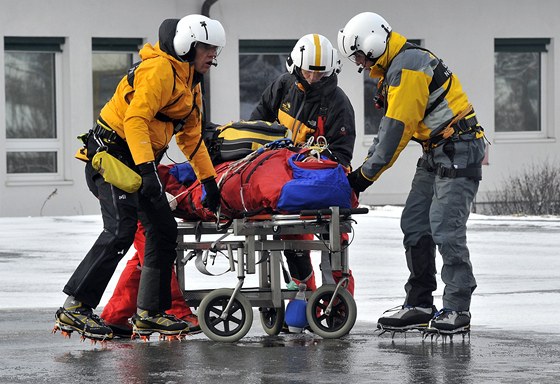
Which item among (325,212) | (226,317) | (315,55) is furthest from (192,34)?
(226,317)

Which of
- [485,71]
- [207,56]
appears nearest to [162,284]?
[207,56]

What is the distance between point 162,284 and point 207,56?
52.6 inches

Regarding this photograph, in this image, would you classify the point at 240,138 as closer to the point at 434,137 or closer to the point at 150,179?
the point at 150,179

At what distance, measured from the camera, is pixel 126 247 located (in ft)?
29.0

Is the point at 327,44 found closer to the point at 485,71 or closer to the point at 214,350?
the point at 214,350

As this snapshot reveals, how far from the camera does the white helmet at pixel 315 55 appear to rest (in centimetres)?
955

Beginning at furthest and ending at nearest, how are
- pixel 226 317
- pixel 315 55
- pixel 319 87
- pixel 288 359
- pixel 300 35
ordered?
1. pixel 300 35
2. pixel 319 87
3. pixel 315 55
4. pixel 226 317
5. pixel 288 359

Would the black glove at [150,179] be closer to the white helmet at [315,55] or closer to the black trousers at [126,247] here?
the black trousers at [126,247]

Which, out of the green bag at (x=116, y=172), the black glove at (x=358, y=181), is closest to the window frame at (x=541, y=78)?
the black glove at (x=358, y=181)

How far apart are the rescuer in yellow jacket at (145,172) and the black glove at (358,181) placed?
2.58ft

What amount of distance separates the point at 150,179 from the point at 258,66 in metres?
14.4

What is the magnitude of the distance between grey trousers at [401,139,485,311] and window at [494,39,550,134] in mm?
15400

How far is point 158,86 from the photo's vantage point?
862cm

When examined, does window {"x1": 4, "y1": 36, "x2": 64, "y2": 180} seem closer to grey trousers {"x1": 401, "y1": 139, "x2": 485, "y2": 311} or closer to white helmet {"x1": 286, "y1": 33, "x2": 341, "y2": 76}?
white helmet {"x1": 286, "y1": 33, "x2": 341, "y2": 76}
